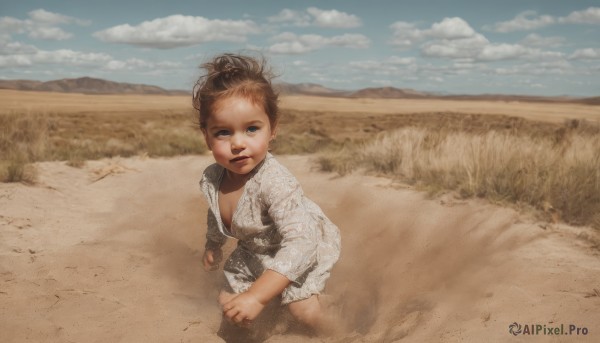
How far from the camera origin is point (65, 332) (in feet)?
7.39

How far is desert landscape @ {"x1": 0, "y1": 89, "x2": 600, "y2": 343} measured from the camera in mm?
2213

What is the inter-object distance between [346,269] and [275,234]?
117 centimetres

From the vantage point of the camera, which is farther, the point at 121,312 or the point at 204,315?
the point at 204,315

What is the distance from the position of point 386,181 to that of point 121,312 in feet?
10.1

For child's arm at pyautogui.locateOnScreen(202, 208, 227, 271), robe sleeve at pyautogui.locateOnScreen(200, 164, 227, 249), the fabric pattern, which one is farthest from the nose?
child's arm at pyautogui.locateOnScreen(202, 208, 227, 271)

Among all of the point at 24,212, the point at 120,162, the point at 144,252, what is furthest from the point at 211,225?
the point at 120,162

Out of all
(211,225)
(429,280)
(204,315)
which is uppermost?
(211,225)

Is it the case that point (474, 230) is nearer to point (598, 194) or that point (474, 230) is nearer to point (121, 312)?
point (598, 194)

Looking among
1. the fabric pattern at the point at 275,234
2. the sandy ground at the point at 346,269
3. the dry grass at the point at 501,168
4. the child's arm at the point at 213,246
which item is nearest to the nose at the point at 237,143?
the fabric pattern at the point at 275,234

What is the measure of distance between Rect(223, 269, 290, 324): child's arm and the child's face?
0.55 m

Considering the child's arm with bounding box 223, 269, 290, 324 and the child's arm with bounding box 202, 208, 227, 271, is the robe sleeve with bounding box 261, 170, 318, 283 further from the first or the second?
the child's arm with bounding box 202, 208, 227, 271

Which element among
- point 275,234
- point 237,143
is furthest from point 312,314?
point 237,143

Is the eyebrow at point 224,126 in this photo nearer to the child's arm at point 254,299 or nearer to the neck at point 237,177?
the neck at point 237,177

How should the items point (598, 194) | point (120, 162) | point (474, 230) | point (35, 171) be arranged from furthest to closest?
point (120, 162) < point (35, 171) < point (598, 194) < point (474, 230)
